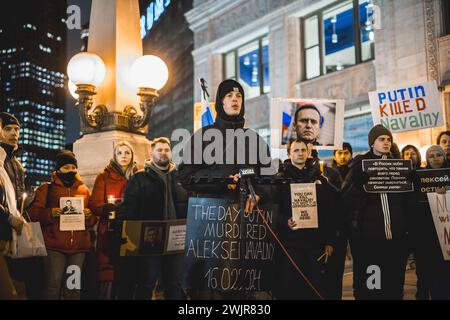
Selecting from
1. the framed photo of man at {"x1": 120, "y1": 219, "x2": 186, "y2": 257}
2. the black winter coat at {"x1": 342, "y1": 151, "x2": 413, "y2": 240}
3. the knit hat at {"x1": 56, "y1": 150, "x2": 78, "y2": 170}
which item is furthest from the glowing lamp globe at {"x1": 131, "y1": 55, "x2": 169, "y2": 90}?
the black winter coat at {"x1": 342, "y1": 151, "x2": 413, "y2": 240}

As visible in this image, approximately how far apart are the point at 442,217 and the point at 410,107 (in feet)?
11.4

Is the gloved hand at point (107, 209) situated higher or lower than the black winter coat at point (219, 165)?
lower

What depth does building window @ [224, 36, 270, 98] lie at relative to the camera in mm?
20531

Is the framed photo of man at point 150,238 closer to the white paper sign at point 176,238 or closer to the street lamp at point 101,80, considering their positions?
the white paper sign at point 176,238

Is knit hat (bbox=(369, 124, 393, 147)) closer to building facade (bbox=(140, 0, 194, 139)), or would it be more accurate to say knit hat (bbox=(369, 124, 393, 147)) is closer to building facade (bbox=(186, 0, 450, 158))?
building facade (bbox=(186, 0, 450, 158))

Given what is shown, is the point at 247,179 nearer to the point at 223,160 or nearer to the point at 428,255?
the point at 223,160

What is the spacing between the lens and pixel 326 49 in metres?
18.0

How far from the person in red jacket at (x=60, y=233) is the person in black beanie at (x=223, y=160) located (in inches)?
57.0

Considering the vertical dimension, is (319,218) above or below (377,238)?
above

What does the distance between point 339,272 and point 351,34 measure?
12.7m

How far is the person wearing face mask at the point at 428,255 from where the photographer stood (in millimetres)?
5680

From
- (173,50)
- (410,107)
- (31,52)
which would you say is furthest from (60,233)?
(173,50)

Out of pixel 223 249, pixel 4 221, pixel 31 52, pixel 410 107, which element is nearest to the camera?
pixel 4 221

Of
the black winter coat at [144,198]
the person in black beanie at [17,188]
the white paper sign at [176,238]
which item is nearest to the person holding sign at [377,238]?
the white paper sign at [176,238]
